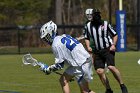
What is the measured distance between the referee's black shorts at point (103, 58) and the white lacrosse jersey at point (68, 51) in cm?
320

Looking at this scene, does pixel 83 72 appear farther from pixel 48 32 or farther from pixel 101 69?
pixel 101 69

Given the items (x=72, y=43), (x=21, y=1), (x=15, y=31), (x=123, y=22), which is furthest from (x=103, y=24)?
(x=21, y=1)

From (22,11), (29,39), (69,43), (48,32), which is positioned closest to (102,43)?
(69,43)

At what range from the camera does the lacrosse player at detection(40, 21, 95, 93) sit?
9.70 meters

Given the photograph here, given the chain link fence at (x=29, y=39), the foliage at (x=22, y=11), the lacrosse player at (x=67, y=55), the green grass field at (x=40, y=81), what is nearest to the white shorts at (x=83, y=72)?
the lacrosse player at (x=67, y=55)

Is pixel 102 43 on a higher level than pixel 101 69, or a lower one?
higher

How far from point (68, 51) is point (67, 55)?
7 cm

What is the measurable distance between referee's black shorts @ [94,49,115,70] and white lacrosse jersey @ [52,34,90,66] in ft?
10.5

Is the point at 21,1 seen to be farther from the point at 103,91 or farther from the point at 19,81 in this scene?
the point at 103,91

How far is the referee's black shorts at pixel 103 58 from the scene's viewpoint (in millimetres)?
13062

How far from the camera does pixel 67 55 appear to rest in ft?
32.0

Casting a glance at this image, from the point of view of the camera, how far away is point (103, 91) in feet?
45.3

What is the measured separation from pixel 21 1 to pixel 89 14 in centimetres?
3137

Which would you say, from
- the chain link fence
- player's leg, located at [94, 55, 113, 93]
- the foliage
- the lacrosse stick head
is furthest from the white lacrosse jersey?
the foliage
